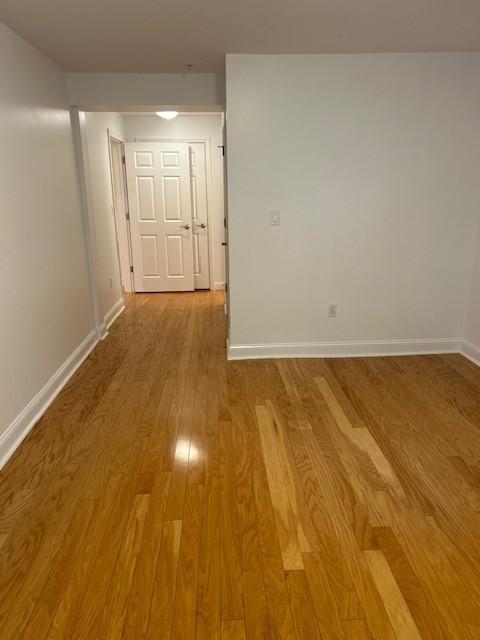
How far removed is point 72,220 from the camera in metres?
3.51

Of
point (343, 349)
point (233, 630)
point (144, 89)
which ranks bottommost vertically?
point (233, 630)

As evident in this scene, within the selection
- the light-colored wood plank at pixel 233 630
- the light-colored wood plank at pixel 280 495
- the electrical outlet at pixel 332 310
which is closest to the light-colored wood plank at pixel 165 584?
the light-colored wood plank at pixel 233 630

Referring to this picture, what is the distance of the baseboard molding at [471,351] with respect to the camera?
3445 mm

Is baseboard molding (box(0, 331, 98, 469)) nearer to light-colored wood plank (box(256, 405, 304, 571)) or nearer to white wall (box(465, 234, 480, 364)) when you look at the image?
light-colored wood plank (box(256, 405, 304, 571))

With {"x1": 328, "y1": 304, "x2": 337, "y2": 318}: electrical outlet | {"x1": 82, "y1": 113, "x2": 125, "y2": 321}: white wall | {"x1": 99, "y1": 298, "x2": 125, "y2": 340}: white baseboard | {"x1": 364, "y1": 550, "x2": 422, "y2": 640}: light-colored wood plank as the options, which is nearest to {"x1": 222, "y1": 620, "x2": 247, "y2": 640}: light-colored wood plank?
{"x1": 364, "y1": 550, "x2": 422, "y2": 640}: light-colored wood plank

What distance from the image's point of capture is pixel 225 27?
97.7 inches

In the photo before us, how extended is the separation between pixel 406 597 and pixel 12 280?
247 centimetres

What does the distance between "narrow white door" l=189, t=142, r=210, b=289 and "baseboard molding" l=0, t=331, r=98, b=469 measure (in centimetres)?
280

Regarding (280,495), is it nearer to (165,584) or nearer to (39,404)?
(165,584)

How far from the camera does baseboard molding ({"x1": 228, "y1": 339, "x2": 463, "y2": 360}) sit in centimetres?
359

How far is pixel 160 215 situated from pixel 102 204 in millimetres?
1564

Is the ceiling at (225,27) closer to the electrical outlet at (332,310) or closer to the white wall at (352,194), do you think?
the white wall at (352,194)

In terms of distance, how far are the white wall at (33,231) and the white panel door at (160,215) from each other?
92.5 inches

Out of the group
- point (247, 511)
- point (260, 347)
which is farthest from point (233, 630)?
point (260, 347)
